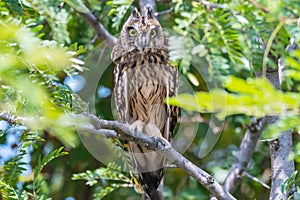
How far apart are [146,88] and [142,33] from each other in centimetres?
34

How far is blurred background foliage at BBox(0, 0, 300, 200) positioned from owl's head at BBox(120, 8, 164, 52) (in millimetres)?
211

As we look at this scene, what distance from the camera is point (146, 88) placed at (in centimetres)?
307

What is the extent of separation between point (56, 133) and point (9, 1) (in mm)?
1142

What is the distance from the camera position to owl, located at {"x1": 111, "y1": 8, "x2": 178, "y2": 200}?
10.00 feet

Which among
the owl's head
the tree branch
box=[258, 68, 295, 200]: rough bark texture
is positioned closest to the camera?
the tree branch

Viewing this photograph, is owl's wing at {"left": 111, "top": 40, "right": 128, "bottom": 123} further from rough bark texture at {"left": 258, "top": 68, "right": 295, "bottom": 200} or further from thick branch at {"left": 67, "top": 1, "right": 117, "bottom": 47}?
rough bark texture at {"left": 258, "top": 68, "right": 295, "bottom": 200}

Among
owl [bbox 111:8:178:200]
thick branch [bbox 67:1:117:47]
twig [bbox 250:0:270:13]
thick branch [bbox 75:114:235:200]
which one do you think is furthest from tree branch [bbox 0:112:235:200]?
thick branch [bbox 67:1:117:47]

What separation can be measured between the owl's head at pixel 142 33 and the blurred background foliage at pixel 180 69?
0.21m

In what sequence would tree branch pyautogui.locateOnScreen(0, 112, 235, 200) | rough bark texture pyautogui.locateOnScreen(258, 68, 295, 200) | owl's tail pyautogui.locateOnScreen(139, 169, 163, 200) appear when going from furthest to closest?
owl's tail pyautogui.locateOnScreen(139, 169, 163, 200), rough bark texture pyautogui.locateOnScreen(258, 68, 295, 200), tree branch pyautogui.locateOnScreen(0, 112, 235, 200)

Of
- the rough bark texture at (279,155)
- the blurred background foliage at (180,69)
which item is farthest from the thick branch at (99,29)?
the rough bark texture at (279,155)

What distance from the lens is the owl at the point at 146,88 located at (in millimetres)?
3047

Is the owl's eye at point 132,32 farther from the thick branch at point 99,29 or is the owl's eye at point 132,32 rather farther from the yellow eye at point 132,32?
the thick branch at point 99,29

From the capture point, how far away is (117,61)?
126 inches

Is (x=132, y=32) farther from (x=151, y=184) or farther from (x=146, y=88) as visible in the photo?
(x=151, y=184)
